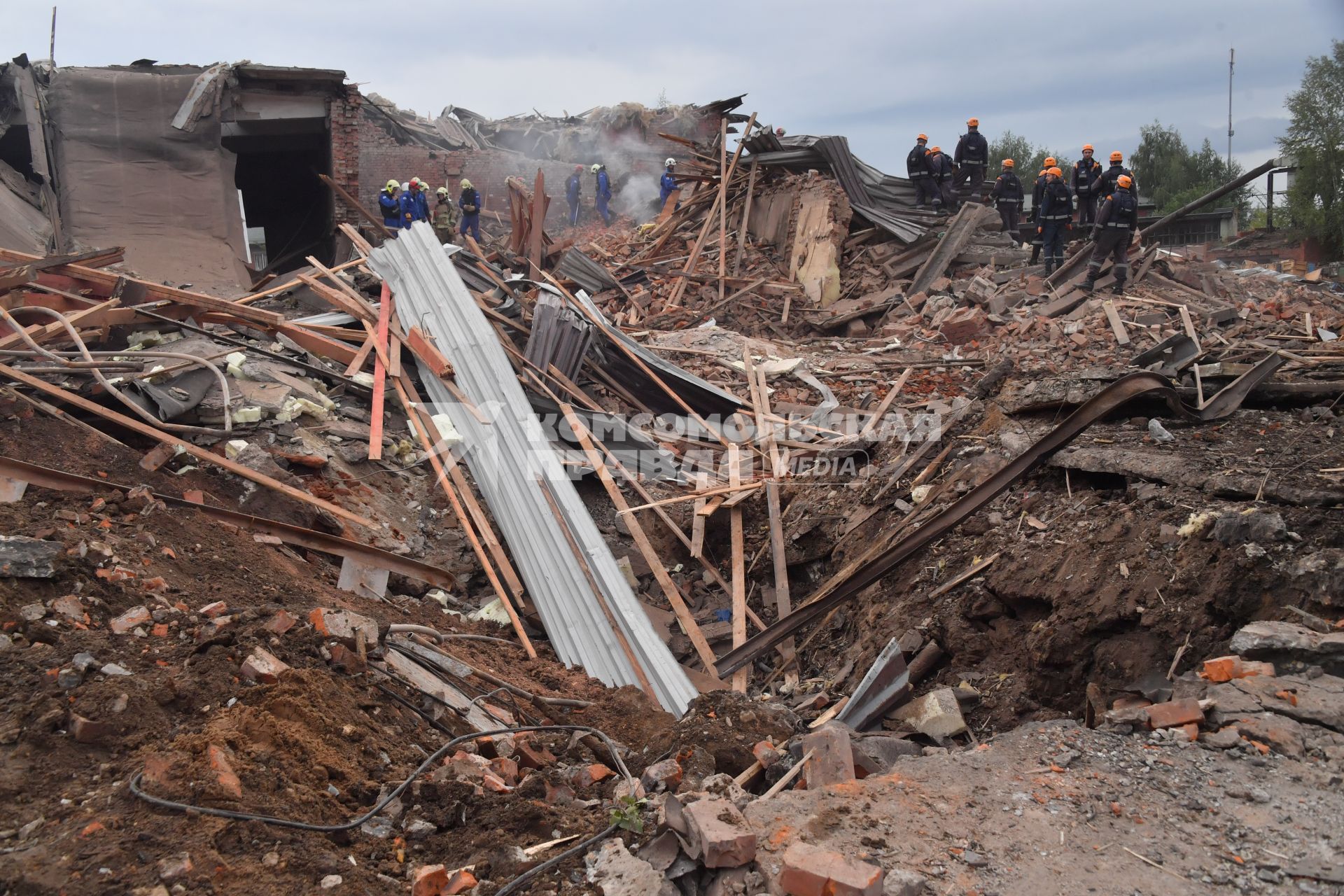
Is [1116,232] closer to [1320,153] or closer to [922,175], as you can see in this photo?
[922,175]

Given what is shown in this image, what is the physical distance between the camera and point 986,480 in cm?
498

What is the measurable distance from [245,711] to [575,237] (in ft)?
60.2

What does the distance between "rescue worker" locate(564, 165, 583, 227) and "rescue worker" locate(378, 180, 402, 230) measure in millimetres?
7662

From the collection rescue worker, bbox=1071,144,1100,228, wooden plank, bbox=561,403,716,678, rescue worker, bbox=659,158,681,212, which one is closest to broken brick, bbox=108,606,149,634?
wooden plank, bbox=561,403,716,678

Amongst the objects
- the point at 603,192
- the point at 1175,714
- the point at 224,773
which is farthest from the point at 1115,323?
the point at 603,192

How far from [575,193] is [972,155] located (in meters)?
10.1

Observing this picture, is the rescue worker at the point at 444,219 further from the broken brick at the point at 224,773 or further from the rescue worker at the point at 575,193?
the broken brick at the point at 224,773

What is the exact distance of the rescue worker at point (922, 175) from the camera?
14.3 metres

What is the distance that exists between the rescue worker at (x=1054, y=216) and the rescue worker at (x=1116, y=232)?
0.73m

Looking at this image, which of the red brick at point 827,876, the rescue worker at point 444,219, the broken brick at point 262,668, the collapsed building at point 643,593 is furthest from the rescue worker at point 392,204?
the red brick at point 827,876

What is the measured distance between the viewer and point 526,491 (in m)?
6.23

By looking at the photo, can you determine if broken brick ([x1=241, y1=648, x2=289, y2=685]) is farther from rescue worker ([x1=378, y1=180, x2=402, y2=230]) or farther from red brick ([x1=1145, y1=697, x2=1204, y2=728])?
rescue worker ([x1=378, y1=180, x2=402, y2=230])

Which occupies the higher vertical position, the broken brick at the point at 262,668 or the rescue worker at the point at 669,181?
the rescue worker at the point at 669,181

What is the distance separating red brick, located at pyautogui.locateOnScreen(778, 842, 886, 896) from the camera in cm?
241
